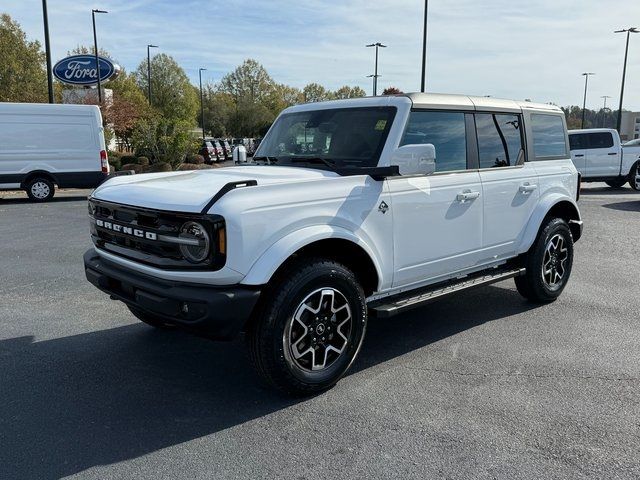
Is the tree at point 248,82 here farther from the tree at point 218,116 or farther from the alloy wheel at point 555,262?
the alloy wheel at point 555,262

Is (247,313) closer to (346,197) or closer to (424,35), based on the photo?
(346,197)

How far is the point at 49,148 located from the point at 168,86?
49358 mm

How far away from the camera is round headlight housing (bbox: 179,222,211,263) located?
329 cm

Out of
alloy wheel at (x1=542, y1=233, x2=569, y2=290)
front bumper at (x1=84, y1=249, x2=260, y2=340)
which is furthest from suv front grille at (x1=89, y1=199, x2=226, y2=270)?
alloy wheel at (x1=542, y1=233, x2=569, y2=290)

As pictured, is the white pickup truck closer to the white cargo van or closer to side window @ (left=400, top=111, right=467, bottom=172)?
the white cargo van

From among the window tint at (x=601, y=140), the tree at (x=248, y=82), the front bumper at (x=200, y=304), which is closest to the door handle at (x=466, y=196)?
the front bumper at (x=200, y=304)

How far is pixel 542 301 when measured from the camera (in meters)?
5.82

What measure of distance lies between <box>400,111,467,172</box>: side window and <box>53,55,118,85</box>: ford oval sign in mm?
31629

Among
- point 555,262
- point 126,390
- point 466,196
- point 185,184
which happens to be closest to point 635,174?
point 555,262

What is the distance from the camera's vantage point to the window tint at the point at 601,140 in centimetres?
1797

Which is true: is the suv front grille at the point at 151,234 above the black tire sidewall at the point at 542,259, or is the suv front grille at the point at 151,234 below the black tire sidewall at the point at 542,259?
above

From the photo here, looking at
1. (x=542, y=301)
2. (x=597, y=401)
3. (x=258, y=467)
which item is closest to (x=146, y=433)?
(x=258, y=467)

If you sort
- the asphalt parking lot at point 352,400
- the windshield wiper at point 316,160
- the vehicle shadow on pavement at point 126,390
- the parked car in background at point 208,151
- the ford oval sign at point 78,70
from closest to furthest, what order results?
the asphalt parking lot at point 352,400, the vehicle shadow on pavement at point 126,390, the windshield wiper at point 316,160, the ford oval sign at point 78,70, the parked car in background at point 208,151

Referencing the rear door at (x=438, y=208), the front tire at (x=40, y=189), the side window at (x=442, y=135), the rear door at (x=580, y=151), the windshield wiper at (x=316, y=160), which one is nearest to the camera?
the rear door at (x=438, y=208)
